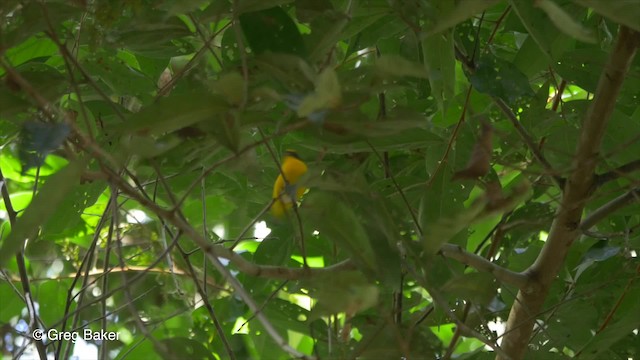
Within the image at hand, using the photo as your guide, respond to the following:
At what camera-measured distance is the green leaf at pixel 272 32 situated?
2.69 feet

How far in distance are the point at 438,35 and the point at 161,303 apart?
1.11 metres

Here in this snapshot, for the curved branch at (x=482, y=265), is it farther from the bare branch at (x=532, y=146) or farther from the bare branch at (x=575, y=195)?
the bare branch at (x=532, y=146)

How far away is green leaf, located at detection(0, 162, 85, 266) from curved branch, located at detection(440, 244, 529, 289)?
1.47 ft

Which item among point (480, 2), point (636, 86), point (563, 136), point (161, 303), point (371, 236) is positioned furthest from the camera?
point (161, 303)

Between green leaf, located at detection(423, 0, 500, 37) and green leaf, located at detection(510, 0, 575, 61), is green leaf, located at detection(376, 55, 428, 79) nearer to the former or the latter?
green leaf, located at detection(423, 0, 500, 37)

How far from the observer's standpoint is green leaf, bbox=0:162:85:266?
0.69m

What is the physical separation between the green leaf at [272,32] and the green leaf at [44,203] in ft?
0.75

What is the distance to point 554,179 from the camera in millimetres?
1013

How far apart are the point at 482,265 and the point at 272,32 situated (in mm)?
389

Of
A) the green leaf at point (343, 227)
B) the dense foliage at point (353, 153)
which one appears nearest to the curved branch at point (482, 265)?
the dense foliage at point (353, 153)

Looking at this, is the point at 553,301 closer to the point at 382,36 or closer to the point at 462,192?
the point at 462,192

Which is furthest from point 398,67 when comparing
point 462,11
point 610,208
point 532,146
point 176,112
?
point 610,208

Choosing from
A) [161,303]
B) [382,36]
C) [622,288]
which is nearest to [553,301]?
[622,288]

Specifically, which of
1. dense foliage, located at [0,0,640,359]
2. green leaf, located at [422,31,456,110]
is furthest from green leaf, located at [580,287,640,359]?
green leaf, located at [422,31,456,110]
